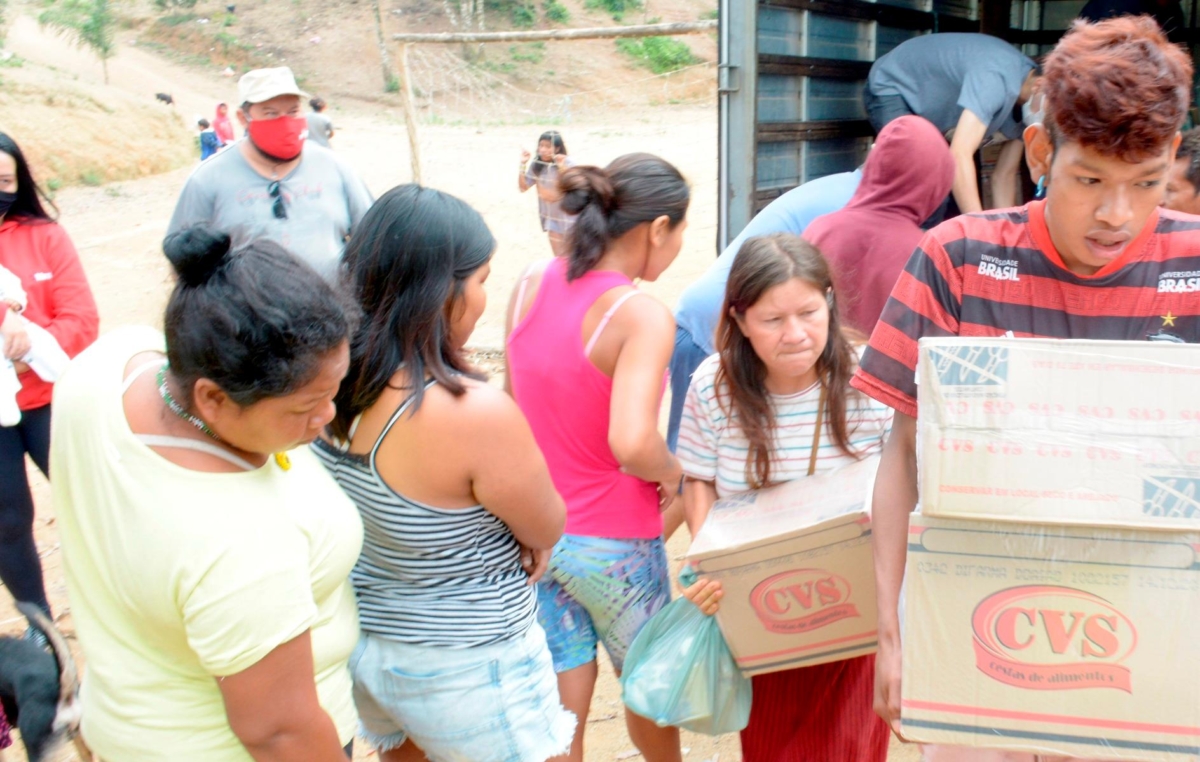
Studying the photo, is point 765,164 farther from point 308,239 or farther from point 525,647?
point 525,647

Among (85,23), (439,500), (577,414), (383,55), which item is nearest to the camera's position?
(439,500)

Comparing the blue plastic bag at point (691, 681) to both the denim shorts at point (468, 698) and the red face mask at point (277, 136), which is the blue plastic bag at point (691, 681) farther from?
the red face mask at point (277, 136)

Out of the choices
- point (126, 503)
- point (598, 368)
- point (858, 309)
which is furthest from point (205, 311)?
point (858, 309)

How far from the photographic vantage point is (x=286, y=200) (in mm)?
4148

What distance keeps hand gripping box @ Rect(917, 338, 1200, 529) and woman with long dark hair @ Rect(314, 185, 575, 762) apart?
74cm

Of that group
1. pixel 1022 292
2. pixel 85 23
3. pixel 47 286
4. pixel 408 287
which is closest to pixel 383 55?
pixel 85 23

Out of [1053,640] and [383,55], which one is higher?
[383,55]

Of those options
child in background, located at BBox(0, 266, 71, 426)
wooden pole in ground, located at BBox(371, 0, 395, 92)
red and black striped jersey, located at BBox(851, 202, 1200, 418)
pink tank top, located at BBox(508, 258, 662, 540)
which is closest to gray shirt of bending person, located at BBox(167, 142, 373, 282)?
child in background, located at BBox(0, 266, 71, 426)

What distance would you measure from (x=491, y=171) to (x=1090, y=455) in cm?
1566

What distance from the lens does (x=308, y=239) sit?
4133mm

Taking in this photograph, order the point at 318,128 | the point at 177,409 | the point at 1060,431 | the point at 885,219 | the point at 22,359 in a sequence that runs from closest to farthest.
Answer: the point at 1060,431, the point at 177,409, the point at 885,219, the point at 22,359, the point at 318,128

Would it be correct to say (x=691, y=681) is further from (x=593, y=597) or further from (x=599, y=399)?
(x=599, y=399)

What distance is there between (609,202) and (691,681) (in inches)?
44.7

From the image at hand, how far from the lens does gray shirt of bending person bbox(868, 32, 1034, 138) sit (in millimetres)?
4660
